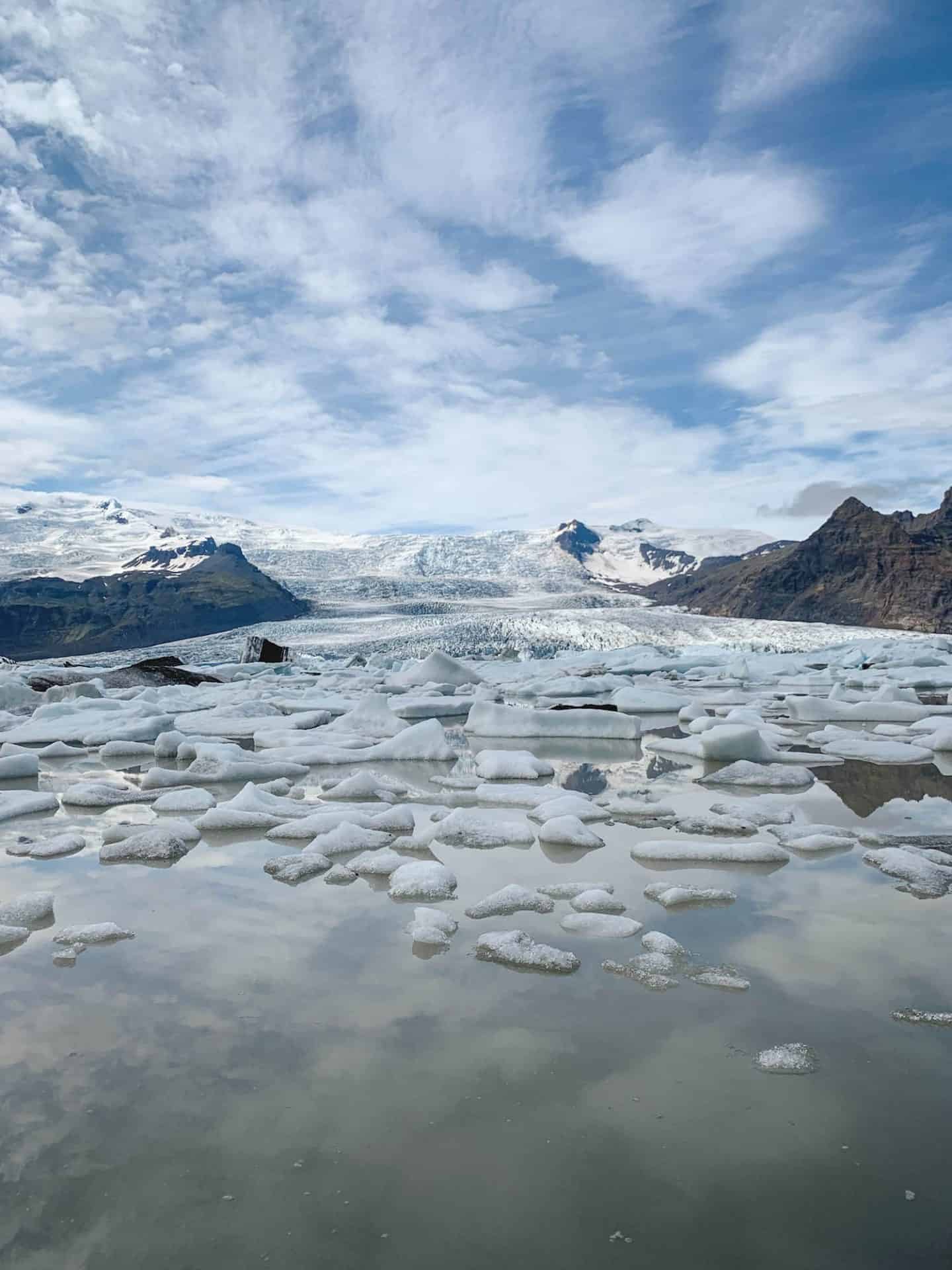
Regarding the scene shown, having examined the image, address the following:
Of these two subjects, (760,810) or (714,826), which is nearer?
(714,826)

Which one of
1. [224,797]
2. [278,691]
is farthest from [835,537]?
[224,797]

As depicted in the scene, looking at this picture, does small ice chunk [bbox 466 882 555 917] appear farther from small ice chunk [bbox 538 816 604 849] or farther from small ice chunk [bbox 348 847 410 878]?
small ice chunk [bbox 538 816 604 849]

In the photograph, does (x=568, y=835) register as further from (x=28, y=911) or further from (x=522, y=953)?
(x=28, y=911)

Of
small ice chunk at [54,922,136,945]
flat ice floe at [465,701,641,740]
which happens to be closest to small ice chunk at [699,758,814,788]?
flat ice floe at [465,701,641,740]

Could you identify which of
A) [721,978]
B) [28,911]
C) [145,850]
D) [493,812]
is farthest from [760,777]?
[28,911]

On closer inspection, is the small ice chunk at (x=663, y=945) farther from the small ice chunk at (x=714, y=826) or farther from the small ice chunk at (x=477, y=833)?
the small ice chunk at (x=714, y=826)

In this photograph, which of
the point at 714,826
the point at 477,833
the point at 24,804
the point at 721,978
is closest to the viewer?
Answer: the point at 721,978
